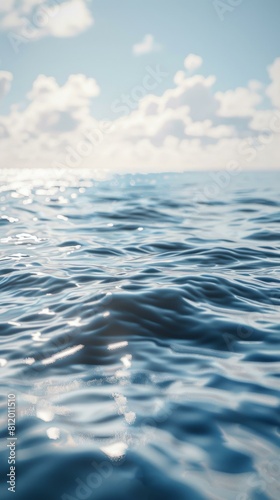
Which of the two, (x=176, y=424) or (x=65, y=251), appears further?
(x=65, y=251)

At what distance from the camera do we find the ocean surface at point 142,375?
2.56 meters

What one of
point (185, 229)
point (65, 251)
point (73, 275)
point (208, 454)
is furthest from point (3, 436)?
point (185, 229)

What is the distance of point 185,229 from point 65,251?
4.37 meters

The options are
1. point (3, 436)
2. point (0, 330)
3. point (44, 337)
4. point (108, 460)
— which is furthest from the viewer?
point (0, 330)

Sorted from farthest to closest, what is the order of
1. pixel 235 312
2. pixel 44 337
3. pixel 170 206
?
1. pixel 170 206
2. pixel 235 312
3. pixel 44 337

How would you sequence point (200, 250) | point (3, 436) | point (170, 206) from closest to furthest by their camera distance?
1. point (3, 436)
2. point (200, 250)
3. point (170, 206)

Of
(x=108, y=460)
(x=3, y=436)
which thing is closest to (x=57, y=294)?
(x=3, y=436)

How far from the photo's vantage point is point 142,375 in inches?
151

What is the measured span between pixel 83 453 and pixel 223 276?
479 centimetres

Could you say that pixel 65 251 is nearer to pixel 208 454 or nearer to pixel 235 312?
pixel 235 312

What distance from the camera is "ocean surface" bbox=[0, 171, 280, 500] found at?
8.39 feet

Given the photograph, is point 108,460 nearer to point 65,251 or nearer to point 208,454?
point 208,454

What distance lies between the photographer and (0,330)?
16.9 feet

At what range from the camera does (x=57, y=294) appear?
6398mm
